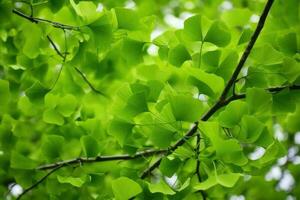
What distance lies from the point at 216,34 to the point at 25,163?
52 centimetres

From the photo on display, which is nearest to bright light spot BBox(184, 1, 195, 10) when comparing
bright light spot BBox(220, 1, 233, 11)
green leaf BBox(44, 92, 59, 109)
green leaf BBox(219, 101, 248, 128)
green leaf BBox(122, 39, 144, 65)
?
bright light spot BBox(220, 1, 233, 11)

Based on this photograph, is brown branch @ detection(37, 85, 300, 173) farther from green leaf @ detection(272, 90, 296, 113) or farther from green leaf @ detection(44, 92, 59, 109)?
green leaf @ detection(44, 92, 59, 109)

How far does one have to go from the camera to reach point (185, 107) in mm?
741

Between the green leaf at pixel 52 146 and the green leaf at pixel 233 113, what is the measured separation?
14.6 inches

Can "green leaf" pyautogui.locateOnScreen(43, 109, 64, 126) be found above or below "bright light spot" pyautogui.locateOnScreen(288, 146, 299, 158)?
above

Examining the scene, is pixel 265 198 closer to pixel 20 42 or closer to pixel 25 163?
pixel 25 163

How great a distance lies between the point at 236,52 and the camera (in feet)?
2.68

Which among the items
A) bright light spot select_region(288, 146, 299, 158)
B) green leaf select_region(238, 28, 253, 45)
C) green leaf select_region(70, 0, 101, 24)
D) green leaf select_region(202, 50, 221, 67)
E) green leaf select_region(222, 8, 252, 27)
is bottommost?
bright light spot select_region(288, 146, 299, 158)

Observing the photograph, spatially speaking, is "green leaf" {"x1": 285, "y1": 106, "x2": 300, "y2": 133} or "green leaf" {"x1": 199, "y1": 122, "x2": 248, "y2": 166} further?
"green leaf" {"x1": 285, "y1": 106, "x2": 300, "y2": 133}

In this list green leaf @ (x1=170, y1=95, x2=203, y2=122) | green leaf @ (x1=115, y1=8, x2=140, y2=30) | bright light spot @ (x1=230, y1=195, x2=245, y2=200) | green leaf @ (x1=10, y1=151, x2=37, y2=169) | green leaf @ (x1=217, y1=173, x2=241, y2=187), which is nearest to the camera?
green leaf @ (x1=217, y1=173, x2=241, y2=187)

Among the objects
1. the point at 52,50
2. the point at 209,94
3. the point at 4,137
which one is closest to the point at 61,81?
the point at 52,50

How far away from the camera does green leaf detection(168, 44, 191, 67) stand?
32.3 inches

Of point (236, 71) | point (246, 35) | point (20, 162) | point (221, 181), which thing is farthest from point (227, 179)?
point (20, 162)

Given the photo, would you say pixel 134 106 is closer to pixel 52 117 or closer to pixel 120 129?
pixel 120 129
